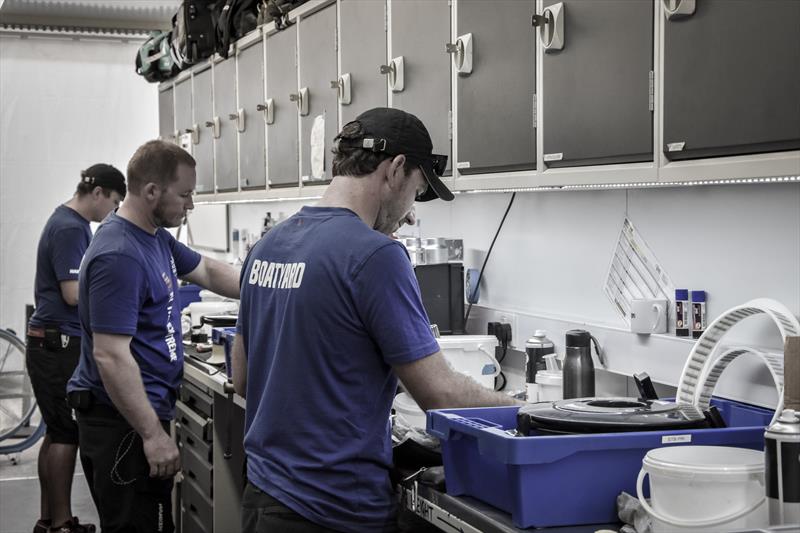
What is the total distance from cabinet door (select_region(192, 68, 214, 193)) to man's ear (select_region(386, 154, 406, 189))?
332cm

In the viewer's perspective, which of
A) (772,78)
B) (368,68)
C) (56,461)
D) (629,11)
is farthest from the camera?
(56,461)

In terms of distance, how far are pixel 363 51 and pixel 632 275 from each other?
1256 millimetres

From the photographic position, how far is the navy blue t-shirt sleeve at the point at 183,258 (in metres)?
3.41

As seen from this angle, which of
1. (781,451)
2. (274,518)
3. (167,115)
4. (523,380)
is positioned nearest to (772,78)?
(781,451)

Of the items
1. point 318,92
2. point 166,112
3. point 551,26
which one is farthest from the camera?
point 166,112

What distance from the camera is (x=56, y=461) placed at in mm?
4328

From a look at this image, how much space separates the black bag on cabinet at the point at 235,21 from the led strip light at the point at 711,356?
9.80 feet

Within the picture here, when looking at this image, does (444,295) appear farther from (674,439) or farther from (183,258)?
(674,439)

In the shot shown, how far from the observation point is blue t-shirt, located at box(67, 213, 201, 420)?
2.77m

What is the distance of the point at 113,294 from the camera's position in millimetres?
2764

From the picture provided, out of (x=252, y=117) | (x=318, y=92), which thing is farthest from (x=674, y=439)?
(x=252, y=117)

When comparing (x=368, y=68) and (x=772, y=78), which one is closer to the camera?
(x=772, y=78)

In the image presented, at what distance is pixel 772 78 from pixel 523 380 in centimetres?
159

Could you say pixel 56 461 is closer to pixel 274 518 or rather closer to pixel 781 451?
pixel 274 518
